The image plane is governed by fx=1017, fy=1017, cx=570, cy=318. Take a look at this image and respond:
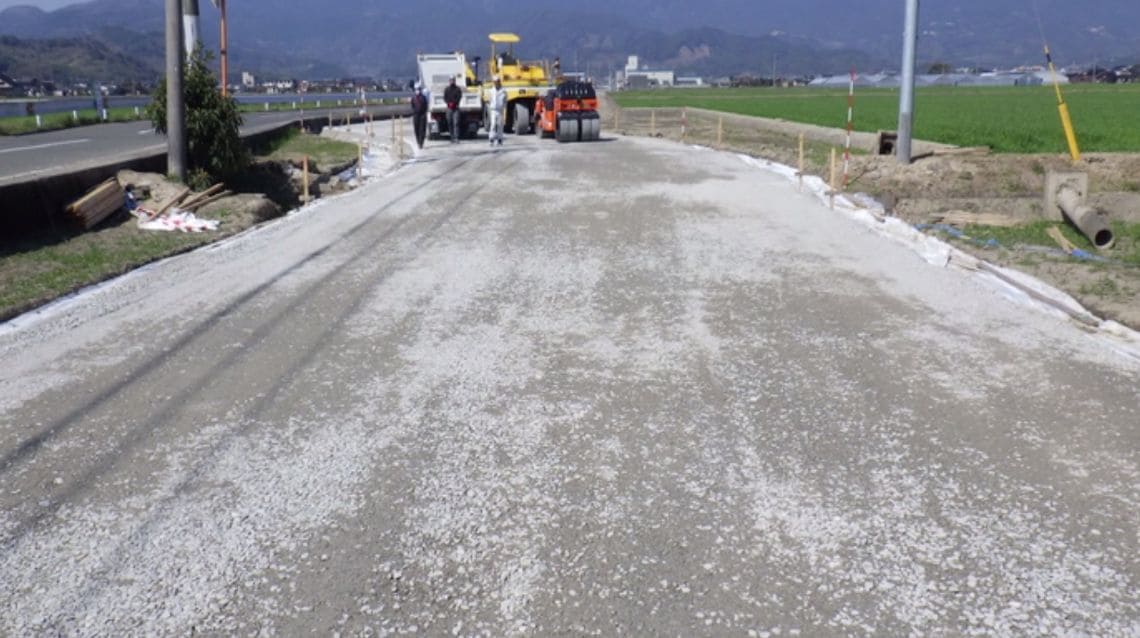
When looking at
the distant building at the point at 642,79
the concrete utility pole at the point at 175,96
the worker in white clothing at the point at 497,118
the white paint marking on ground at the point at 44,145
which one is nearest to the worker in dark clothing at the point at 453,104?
the worker in white clothing at the point at 497,118

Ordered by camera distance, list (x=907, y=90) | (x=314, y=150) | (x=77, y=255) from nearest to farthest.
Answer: (x=77, y=255)
(x=907, y=90)
(x=314, y=150)

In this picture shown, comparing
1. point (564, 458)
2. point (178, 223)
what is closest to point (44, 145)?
point (178, 223)

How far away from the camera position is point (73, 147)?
82.9 feet

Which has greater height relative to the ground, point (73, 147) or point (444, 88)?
point (444, 88)

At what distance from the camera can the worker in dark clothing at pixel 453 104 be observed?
92.8ft

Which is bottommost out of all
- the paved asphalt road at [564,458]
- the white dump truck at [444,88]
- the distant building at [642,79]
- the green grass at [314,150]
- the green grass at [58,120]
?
the paved asphalt road at [564,458]

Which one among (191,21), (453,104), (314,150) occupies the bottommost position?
(314,150)

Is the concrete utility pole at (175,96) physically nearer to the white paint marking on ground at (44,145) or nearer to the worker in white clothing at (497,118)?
the white paint marking on ground at (44,145)

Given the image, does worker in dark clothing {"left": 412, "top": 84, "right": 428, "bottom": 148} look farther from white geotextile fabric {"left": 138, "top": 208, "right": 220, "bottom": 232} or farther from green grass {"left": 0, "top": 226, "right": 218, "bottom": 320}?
green grass {"left": 0, "top": 226, "right": 218, "bottom": 320}

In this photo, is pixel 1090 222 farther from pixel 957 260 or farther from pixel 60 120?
pixel 60 120

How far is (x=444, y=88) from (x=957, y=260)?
22330 millimetres

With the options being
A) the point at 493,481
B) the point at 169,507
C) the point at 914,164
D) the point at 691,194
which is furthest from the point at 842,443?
the point at 914,164

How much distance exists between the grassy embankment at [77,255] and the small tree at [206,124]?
220 cm

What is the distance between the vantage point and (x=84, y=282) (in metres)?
9.51
